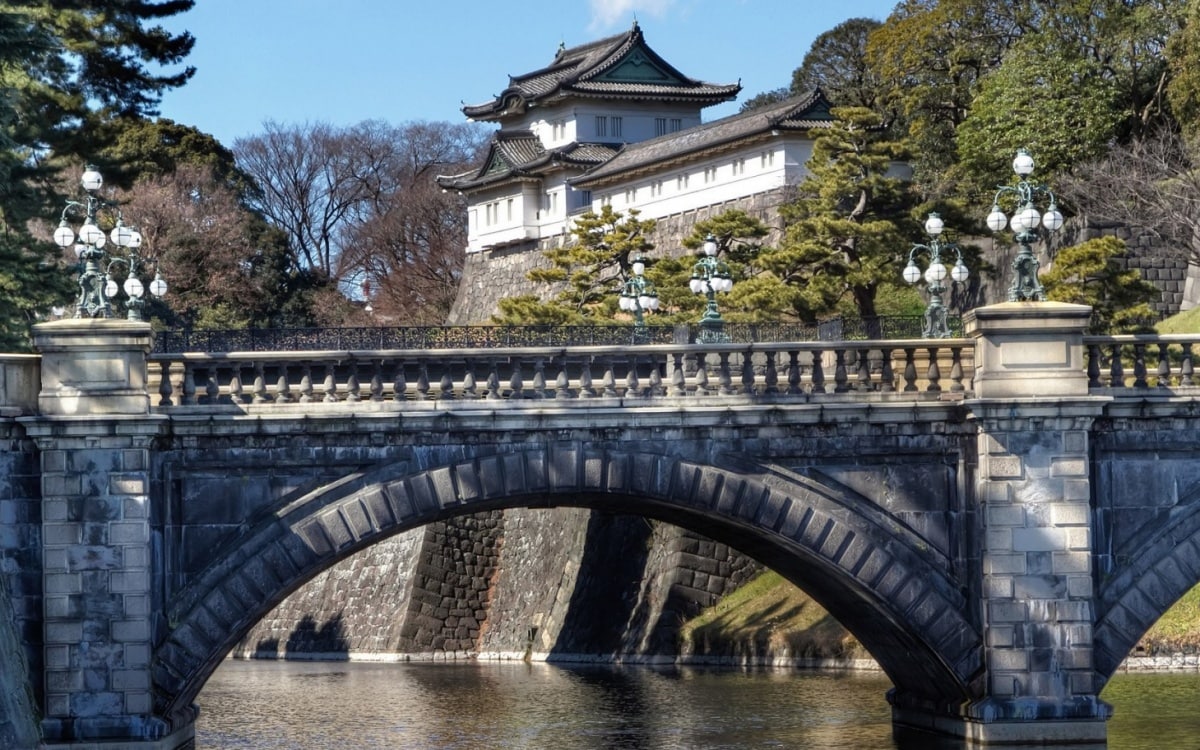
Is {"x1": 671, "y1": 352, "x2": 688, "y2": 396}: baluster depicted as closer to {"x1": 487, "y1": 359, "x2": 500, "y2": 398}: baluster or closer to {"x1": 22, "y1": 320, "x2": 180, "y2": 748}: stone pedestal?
{"x1": 487, "y1": 359, "x2": 500, "y2": 398}: baluster

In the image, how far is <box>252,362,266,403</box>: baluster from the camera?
28344 millimetres

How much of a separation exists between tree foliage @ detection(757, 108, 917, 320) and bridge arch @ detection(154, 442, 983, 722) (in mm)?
27964

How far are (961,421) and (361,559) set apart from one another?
111 ft

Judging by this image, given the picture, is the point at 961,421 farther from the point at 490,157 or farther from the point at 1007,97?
the point at 490,157

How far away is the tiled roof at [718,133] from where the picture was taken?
77.7 meters

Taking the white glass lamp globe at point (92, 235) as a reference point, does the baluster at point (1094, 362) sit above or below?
below

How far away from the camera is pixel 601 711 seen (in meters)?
39.6

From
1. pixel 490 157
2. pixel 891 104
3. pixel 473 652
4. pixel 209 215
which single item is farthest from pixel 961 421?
pixel 490 157

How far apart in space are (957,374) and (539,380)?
20.2 feet

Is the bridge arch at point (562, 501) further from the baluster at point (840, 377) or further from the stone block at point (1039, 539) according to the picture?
the baluster at point (840, 377)

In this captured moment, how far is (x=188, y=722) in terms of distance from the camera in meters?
30.3

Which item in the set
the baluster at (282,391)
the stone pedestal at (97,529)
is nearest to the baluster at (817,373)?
the baluster at (282,391)

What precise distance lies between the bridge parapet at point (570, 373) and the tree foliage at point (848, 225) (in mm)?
27417

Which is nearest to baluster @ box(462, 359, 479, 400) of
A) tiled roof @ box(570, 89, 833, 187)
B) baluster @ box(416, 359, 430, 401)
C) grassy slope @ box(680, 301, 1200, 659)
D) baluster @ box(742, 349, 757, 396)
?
baluster @ box(416, 359, 430, 401)
